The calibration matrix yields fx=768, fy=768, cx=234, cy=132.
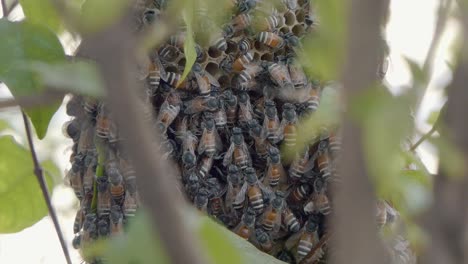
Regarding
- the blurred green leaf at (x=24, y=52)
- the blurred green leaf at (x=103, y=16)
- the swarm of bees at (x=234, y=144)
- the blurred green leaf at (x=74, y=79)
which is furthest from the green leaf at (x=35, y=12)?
the blurred green leaf at (x=103, y=16)

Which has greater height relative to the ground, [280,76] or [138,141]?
[138,141]

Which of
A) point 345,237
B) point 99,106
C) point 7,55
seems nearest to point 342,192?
point 345,237

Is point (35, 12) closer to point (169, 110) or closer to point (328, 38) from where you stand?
point (169, 110)

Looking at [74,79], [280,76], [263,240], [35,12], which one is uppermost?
[74,79]

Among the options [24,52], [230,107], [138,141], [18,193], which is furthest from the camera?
[230,107]

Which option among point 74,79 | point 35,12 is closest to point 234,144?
point 35,12

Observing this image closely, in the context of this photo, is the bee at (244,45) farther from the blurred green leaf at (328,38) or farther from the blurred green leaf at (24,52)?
the blurred green leaf at (328,38)

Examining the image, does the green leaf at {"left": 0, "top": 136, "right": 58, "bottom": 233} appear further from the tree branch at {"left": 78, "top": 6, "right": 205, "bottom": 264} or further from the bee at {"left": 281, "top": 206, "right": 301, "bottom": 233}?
the tree branch at {"left": 78, "top": 6, "right": 205, "bottom": 264}

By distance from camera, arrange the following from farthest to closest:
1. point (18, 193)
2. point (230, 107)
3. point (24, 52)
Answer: point (230, 107), point (18, 193), point (24, 52)

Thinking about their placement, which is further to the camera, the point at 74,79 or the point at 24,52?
A: the point at 24,52
